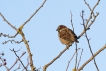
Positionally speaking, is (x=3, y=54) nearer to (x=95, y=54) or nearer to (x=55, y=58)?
(x=55, y=58)

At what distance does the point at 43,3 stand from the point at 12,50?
0.74 metres

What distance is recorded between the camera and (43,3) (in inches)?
133

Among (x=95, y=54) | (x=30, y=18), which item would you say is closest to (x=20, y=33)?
(x=30, y=18)

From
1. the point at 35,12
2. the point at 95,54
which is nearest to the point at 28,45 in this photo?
the point at 35,12

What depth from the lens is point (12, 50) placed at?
3.09m

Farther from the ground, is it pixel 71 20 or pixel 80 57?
pixel 71 20

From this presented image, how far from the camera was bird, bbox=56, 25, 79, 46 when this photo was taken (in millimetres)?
7195

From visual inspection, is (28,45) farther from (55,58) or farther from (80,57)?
(80,57)

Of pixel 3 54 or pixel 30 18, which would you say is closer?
pixel 30 18

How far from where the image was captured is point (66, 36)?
7578 mm

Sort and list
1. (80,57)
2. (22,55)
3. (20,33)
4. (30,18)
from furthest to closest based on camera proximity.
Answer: (22,55)
(20,33)
(30,18)
(80,57)

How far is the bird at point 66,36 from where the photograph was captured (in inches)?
283

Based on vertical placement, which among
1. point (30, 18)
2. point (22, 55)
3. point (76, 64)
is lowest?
point (76, 64)

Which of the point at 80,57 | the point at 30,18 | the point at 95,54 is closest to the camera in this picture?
the point at 95,54
